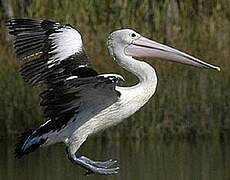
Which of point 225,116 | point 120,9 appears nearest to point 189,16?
point 120,9

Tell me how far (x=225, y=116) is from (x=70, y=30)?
4536 millimetres

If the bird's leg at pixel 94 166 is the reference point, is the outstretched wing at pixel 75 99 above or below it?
above

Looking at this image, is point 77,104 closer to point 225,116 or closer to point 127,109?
point 127,109

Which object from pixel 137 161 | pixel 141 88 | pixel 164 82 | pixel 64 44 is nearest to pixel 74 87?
pixel 64 44

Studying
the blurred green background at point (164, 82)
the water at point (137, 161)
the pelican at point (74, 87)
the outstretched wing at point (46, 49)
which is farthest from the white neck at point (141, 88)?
the blurred green background at point (164, 82)

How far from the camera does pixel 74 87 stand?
30.7 ft

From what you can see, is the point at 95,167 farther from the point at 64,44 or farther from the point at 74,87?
the point at 64,44

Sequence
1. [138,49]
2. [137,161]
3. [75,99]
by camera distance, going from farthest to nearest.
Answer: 1. [137,161]
2. [138,49]
3. [75,99]

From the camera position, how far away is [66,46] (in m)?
9.70

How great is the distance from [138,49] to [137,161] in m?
2.91

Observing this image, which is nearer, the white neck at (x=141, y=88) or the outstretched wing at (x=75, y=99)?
the outstretched wing at (x=75, y=99)

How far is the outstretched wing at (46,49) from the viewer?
9633 millimetres

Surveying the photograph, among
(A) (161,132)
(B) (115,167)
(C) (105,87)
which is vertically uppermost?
(C) (105,87)

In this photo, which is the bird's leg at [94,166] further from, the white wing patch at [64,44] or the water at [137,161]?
the water at [137,161]
